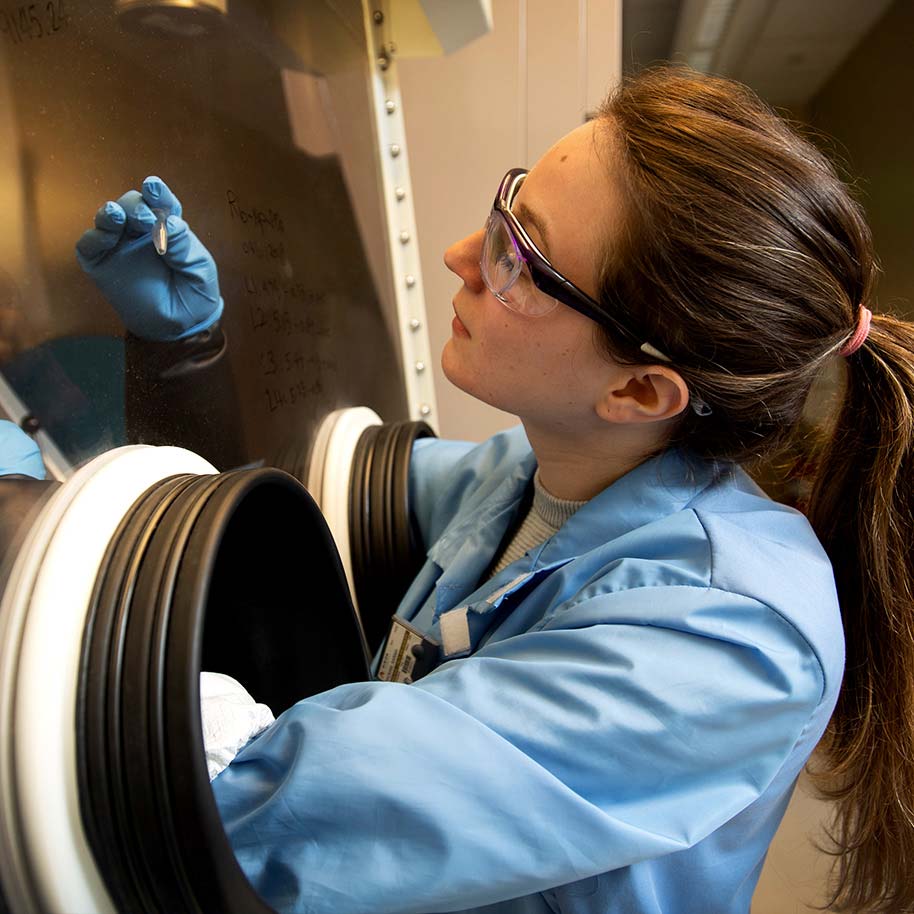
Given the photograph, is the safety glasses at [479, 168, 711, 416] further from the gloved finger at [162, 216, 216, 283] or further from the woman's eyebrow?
the gloved finger at [162, 216, 216, 283]

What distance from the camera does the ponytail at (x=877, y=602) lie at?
1003 millimetres

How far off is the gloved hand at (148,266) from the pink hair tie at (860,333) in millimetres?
783

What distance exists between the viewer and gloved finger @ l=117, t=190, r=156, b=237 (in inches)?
32.9

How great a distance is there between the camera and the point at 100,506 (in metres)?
0.72

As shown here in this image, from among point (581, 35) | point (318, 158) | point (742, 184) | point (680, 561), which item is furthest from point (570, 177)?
point (581, 35)

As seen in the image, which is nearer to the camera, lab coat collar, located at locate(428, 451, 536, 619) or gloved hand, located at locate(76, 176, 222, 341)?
gloved hand, located at locate(76, 176, 222, 341)

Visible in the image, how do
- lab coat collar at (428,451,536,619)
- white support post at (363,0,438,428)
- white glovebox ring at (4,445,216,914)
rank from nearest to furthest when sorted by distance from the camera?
white glovebox ring at (4,445,216,914) → lab coat collar at (428,451,536,619) → white support post at (363,0,438,428)

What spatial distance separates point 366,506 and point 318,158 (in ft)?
1.98

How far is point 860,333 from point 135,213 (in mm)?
834

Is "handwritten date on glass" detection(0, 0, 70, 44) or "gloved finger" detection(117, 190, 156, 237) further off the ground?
"handwritten date on glass" detection(0, 0, 70, 44)

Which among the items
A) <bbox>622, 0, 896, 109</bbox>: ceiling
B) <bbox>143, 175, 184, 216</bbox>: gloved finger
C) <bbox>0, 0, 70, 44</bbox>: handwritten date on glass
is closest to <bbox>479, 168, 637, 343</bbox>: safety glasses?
<bbox>143, 175, 184, 216</bbox>: gloved finger

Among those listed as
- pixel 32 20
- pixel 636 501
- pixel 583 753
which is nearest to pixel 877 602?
pixel 636 501

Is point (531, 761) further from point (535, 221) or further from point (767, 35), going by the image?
point (767, 35)

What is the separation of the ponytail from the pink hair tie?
0.03 metres
